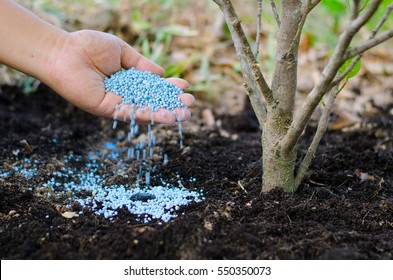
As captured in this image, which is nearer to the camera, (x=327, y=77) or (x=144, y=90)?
(x=327, y=77)

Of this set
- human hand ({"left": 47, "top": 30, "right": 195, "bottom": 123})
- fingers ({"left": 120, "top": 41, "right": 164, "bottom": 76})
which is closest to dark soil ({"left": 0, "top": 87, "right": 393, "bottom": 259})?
human hand ({"left": 47, "top": 30, "right": 195, "bottom": 123})

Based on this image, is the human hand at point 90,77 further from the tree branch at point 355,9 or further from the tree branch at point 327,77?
the tree branch at point 355,9

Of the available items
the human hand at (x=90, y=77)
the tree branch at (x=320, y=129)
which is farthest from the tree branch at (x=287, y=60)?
the human hand at (x=90, y=77)

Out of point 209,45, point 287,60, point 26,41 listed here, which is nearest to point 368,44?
point 287,60

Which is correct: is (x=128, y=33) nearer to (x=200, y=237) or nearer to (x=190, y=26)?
(x=190, y=26)

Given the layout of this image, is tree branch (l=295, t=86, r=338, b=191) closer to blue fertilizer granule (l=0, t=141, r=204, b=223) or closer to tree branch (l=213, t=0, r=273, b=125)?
tree branch (l=213, t=0, r=273, b=125)

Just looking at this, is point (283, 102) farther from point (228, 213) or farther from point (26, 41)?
point (26, 41)
